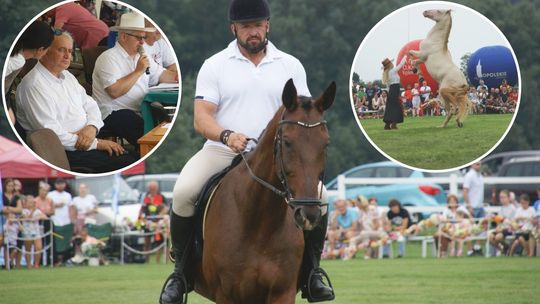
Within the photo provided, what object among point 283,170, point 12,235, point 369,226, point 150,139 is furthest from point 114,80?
point 369,226

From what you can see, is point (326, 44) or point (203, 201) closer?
point (203, 201)

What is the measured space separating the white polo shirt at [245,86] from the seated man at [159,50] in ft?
1.11

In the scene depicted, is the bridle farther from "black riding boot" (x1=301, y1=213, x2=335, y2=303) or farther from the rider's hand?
"black riding boot" (x1=301, y1=213, x2=335, y2=303)

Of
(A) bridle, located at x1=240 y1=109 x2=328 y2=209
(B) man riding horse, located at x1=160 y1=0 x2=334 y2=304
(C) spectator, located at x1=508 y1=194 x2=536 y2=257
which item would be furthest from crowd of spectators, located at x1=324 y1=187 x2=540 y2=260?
(A) bridle, located at x1=240 y1=109 x2=328 y2=209

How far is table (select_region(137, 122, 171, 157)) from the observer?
10555 mm

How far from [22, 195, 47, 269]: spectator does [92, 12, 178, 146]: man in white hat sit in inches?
596

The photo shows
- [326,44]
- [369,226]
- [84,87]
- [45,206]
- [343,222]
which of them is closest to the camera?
[84,87]

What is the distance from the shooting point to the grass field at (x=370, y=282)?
1797cm

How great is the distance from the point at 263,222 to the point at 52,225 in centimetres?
1617

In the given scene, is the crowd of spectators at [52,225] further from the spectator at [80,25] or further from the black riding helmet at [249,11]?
the black riding helmet at [249,11]

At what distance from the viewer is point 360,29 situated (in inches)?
2020

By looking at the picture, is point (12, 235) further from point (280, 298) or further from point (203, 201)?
point (280, 298)

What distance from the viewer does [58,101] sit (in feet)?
33.2

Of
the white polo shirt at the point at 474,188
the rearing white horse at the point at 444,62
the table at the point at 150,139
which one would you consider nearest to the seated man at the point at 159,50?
the table at the point at 150,139
